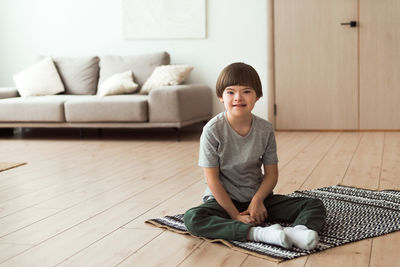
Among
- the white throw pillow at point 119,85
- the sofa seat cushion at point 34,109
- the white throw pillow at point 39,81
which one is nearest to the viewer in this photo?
the sofa seat cushion at point 34,109

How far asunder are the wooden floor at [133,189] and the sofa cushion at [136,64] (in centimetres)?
60

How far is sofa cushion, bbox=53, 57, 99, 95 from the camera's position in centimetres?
584

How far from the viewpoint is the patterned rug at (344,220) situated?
6.20 ft

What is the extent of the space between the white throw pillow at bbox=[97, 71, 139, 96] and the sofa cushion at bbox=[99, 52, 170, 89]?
0.14m

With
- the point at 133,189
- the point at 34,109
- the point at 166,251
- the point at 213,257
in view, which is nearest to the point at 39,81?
the point at 34,109

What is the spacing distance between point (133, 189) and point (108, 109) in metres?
2.26

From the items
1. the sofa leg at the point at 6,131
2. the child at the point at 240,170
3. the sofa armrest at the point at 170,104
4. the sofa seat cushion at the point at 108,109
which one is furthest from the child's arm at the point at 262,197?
the sofa leg at the point at 6,131

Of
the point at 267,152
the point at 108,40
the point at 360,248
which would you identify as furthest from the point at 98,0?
the point at 360,248

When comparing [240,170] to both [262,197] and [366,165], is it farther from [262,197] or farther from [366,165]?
[366,165]

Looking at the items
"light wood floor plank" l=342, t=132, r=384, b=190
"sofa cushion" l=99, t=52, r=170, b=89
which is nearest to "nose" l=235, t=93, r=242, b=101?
"light wood floor plank" l=342, t=132, r=384, b=190

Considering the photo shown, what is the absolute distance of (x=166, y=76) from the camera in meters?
5.38

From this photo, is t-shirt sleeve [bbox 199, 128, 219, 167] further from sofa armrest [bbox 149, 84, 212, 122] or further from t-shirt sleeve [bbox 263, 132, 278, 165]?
sofa armrest [bbox 149, 84, 212, 122]

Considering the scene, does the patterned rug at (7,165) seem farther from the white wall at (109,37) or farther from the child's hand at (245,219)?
the white wall at (109,37)

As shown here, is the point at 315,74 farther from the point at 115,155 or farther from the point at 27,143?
the point at 27,143
